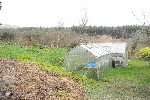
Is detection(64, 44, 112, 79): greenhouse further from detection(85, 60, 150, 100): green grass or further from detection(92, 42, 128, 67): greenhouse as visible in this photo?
detection(92, 42, 128, 67): greenhouse

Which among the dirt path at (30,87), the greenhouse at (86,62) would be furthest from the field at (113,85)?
the greenhouse at (86,62)

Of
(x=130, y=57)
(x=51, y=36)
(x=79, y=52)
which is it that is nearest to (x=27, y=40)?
(x=51, y=36)

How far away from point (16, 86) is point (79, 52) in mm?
18531

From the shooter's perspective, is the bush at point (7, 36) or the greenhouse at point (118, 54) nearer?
the greenhouse at point (118, 54)

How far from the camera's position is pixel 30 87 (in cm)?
1812

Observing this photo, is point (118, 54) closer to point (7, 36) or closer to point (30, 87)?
point (7, 36)

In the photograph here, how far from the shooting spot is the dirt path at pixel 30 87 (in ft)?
51.4

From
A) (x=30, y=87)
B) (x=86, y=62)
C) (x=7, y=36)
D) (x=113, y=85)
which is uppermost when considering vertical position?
(x=30, y=87)

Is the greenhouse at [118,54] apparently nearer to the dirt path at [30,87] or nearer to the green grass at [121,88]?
the green grass at [121,88]

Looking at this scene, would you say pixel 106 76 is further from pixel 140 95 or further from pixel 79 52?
pixel 140 95

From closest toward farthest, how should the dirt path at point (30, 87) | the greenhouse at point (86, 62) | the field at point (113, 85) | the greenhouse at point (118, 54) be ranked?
1. the dirt path at point (30, 87)
2. the field at point (113, 85)
3. the greenhouse at point (86, 62)
4. the greenhouse at point (118, 54)

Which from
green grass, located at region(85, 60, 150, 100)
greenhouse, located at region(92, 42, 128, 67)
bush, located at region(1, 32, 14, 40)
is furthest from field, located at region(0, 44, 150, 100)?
bush, located at region(1, 32, 14, 40)

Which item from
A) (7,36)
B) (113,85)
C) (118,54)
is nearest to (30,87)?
(113,85)

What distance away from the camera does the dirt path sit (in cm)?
1567
